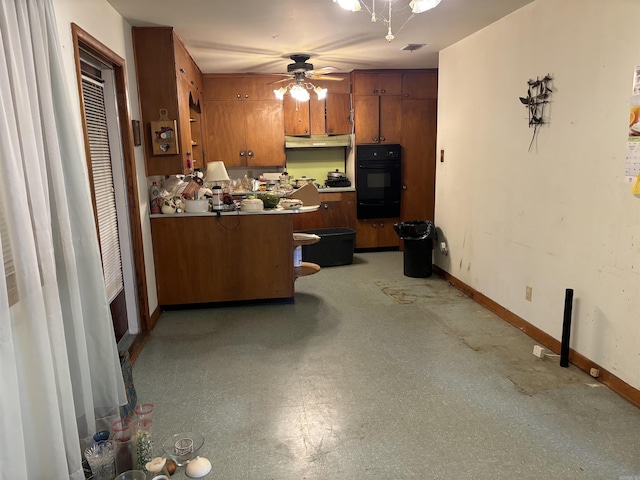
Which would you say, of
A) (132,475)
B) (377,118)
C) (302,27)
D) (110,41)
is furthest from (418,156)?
(132,475)

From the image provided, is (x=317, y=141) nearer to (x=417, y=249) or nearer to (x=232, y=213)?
(x=417, y=249)

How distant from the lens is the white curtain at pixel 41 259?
4.88ft

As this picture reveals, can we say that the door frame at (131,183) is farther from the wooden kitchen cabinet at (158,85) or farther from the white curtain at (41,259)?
the white curtain at (41,259)

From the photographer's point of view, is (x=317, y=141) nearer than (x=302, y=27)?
No

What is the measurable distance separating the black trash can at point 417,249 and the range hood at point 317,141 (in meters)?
1.88

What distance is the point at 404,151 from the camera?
603cm

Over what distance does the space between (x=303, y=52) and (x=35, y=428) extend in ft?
13.7

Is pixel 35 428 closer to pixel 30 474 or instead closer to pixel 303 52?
pixel 30 474

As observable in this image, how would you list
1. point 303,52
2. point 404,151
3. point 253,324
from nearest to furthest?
point 253,324
point 303,52
point 404,151

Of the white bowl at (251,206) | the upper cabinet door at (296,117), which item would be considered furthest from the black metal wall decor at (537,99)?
the upper cabinet door at (296,117)

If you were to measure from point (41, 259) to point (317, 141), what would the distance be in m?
4.95

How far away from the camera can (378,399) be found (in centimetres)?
252

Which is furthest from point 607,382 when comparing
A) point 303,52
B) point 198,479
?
point 303,52

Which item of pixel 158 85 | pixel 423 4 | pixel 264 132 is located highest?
pixel 423 4
